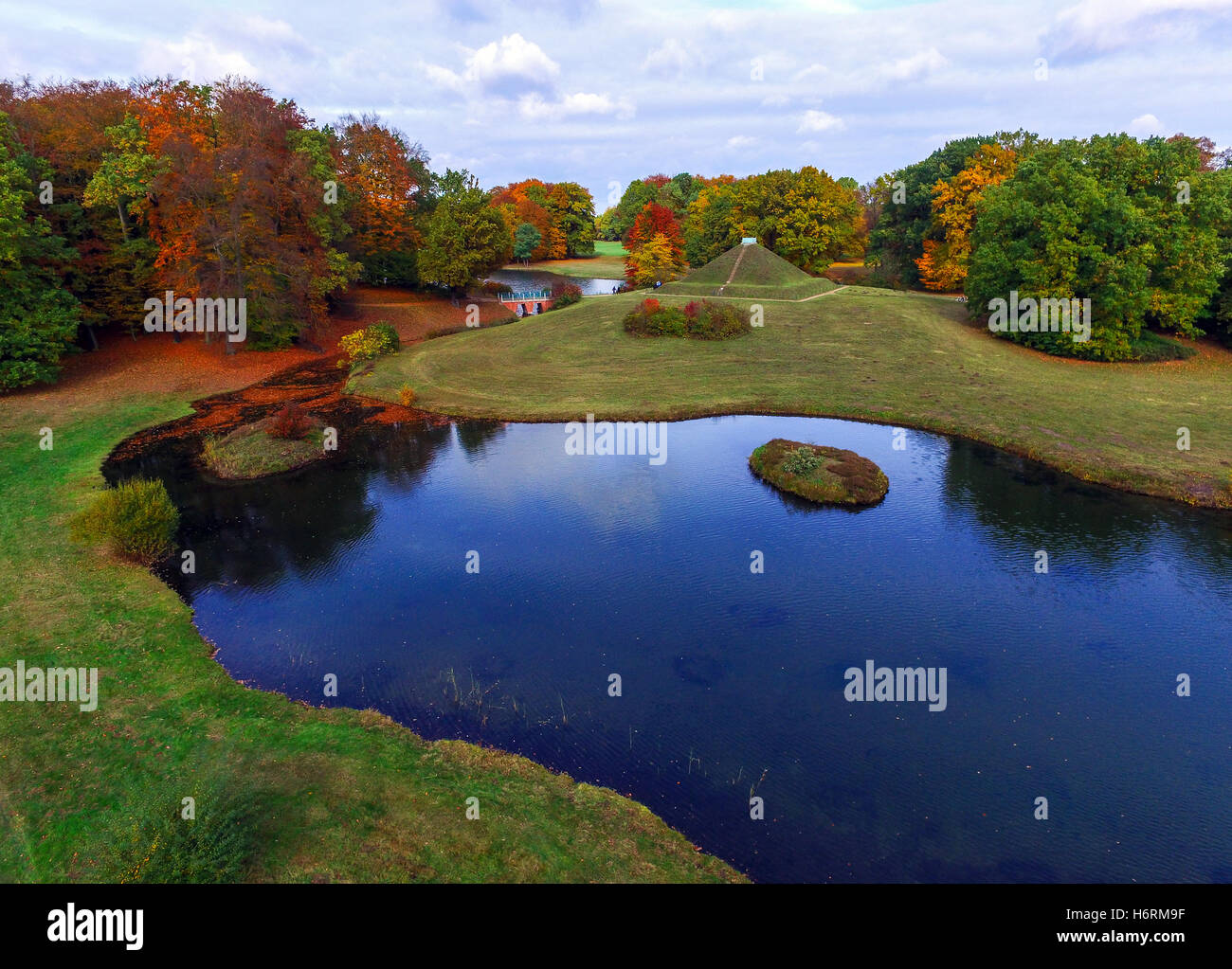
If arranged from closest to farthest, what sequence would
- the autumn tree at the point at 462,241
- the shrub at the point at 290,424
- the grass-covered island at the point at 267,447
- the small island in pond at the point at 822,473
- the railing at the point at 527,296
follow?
the small island in pond at the point at 822,473
the grass-covered island at the point at 267,447
the shrub at the point at 290,424
the autumn tree at the point at 462,241
the railing at the point at 527,296

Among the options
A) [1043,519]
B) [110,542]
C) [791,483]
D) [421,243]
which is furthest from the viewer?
[421,243]

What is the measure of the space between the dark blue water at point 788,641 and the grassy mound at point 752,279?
47414mm

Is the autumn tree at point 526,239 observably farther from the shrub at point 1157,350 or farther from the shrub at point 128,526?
the shrub at point 128,526

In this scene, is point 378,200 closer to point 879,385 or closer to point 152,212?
point 152,212

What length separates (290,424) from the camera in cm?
3416

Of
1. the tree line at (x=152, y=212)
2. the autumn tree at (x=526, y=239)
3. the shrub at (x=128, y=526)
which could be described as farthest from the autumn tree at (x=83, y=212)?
the autumn tree at (x=526, y=239)

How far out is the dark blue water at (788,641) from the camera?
1330 cm

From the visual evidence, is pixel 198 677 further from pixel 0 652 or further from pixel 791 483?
pixel 791 483

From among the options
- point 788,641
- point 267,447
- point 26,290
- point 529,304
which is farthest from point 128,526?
point 529,304

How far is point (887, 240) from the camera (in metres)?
83.8
